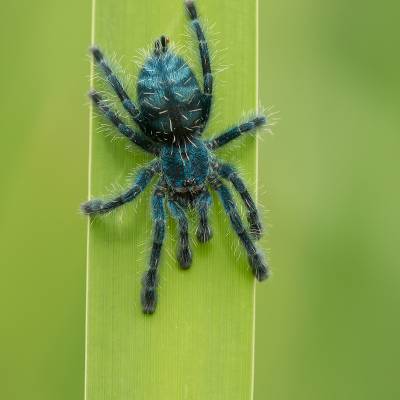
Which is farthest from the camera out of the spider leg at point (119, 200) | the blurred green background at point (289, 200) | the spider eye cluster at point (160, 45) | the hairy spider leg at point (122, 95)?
the blurred green background at point (289, 200)

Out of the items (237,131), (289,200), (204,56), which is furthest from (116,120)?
(289,200)

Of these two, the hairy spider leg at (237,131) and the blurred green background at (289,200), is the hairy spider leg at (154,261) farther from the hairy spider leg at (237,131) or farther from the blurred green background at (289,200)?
the blurred green background at (289,200)

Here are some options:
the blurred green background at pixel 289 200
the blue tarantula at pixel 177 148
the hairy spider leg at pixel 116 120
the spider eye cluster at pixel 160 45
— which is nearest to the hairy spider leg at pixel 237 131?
the blue tarantula at pixel 177 148

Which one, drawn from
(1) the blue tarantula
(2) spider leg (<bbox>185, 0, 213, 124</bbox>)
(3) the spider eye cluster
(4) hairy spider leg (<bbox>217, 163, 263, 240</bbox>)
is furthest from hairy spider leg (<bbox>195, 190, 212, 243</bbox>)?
(3) the spider eye cluster

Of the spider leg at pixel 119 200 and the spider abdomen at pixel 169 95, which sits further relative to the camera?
the spider leg at pixel 119 200

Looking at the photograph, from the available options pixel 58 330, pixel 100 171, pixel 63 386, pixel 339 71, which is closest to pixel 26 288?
pixel 58 330

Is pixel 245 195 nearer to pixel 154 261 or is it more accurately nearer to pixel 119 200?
pixel 154 261

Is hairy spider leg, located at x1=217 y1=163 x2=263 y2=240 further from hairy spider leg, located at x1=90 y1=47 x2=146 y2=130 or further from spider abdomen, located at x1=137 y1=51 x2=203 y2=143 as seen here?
hairy spider leg, located at x1=90 y1=47 x2=146 y2=130

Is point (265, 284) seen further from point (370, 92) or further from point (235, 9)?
point (235, 9)
